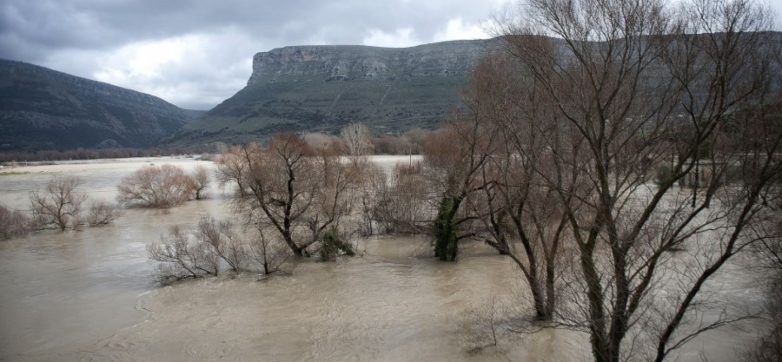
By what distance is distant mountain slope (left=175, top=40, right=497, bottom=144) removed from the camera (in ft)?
374

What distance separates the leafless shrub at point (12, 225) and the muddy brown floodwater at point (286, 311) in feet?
15.4

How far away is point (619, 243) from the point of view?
9.24m

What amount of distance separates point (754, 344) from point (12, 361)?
2072 cm

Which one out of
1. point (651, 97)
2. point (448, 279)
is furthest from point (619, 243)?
point (448, 279)

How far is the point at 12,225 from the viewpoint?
3197 centimetres

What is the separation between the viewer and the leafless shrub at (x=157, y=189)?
45.5 metres

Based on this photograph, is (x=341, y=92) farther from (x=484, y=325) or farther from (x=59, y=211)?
(x=484, y=325)

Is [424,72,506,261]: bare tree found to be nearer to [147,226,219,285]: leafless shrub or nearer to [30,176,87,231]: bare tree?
[147,226,219,285]: leafless shrub

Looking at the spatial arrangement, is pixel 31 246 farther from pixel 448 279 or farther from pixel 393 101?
pixel 393 101

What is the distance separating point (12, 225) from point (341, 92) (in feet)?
361

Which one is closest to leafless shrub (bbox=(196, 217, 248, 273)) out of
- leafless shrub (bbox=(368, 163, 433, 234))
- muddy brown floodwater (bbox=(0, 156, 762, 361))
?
muddy brown floodwater (bbox=(0, 156, 762, 361))

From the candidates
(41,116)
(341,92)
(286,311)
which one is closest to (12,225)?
(286,311)

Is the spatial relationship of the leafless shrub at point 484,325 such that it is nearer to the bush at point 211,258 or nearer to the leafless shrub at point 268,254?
the leafless shrub at point 268,254

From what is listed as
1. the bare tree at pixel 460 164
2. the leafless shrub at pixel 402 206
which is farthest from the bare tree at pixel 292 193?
the bare tree at pixel 460 164
